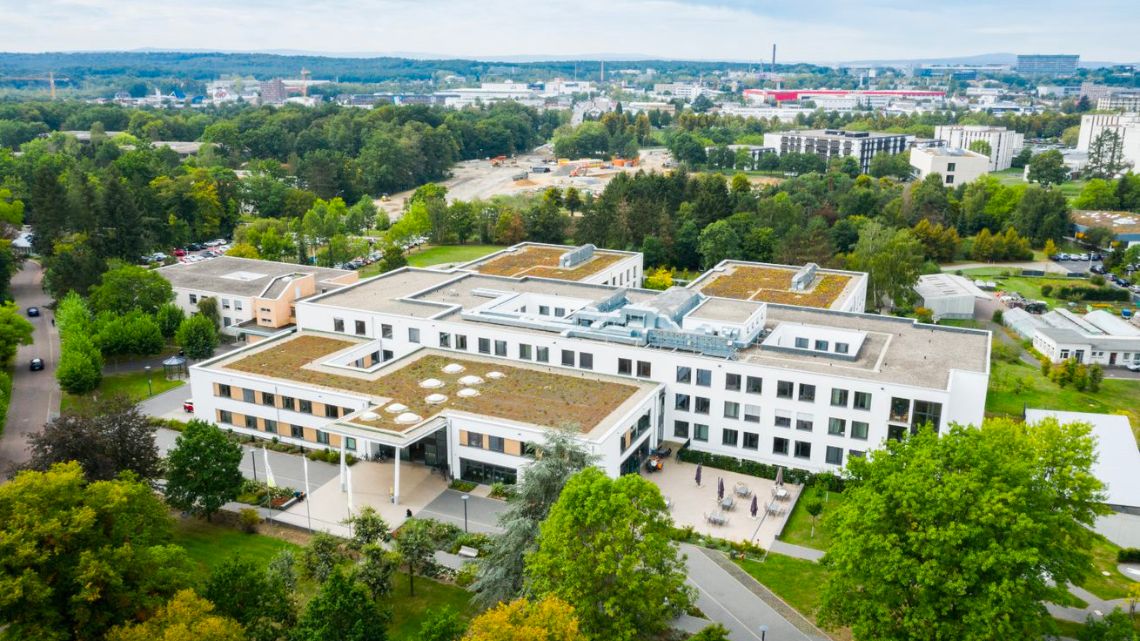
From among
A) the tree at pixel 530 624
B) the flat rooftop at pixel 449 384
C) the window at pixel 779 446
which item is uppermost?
the tree at pixel 530 624

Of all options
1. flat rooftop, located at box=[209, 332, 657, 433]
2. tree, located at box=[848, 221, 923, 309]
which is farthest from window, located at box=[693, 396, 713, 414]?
tree, located at box=[848, 221, 923, 309]

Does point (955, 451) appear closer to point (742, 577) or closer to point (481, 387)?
point (742, 577)

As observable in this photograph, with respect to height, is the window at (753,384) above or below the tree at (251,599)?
above

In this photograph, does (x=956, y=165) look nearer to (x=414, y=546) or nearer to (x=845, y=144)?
(x=845, y=144)

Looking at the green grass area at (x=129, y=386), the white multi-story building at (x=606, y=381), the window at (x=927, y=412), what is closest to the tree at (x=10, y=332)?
the green grass area at (x=129, y=386)

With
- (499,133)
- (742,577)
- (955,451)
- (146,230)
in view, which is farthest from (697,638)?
(499,133)

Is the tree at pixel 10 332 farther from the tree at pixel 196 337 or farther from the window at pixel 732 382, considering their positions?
the window at pixel 732 382
